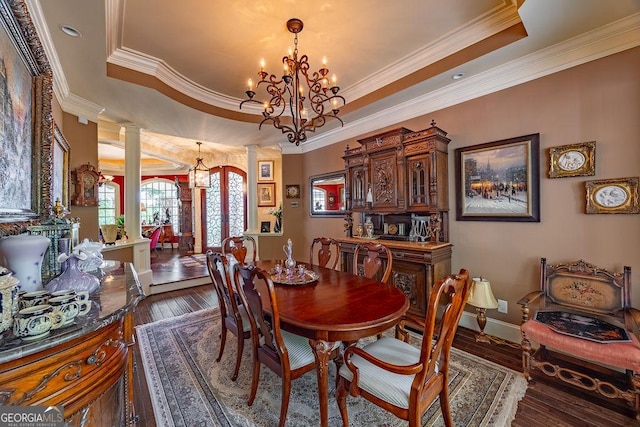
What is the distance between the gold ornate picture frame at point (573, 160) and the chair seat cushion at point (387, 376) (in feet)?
6.90

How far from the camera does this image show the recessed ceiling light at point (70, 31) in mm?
1956

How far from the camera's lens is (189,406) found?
1.81m

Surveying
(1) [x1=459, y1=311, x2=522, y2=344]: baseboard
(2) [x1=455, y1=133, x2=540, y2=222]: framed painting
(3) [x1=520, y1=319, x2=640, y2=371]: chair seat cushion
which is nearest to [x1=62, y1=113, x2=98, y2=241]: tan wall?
(2) [x1=455, y1=133, x2=540, y2=222]: framed painting

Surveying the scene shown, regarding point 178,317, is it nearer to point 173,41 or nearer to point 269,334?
point 269,334

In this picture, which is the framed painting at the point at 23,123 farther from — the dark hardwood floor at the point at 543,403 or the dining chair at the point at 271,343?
the dark hardwood floor at the point at 543,403

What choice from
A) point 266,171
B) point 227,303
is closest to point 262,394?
point 227,303

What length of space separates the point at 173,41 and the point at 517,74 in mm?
3343

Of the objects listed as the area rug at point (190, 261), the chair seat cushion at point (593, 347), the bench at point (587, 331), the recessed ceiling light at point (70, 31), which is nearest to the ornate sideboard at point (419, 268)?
the bench at point (587, 331)

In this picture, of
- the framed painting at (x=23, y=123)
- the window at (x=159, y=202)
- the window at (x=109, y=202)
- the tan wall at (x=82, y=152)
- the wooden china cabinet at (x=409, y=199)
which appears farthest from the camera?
the window at (x=159, y=202)

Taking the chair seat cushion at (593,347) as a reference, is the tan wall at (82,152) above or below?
above

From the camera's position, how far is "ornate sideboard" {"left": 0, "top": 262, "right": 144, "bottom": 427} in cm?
79

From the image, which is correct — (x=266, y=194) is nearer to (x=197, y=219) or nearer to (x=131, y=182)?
(x=197, y=219)

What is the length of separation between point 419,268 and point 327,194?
2.37m

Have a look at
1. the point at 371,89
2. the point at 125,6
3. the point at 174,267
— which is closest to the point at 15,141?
the point at 125,6
